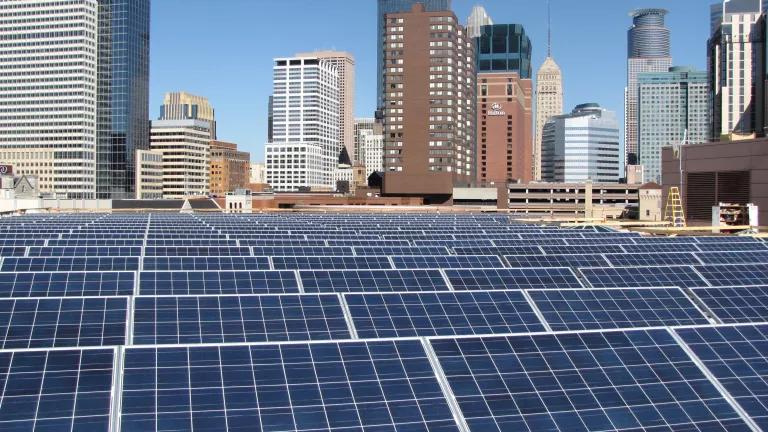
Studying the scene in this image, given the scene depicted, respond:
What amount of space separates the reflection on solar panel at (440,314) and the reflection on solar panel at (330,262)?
37.6ft

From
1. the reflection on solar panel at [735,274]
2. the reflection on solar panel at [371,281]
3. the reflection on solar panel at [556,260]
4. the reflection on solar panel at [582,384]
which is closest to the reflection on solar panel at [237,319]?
the reflection on solar panel at [582,384]

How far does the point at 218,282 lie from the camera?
27047mm

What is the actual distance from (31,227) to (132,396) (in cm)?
4650

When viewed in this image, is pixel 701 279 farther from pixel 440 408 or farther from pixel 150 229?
pixel 150 229

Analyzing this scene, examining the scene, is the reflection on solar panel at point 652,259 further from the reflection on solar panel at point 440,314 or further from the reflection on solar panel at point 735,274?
the reflection on solar panel at point 440,314

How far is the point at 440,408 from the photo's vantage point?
13.5 metres

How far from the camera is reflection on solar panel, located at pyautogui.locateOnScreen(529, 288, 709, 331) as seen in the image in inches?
813

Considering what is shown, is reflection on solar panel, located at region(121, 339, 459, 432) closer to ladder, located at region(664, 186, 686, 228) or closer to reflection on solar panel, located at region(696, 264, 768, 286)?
reflection on solar panel, located at region(696, 264, 768, 286)

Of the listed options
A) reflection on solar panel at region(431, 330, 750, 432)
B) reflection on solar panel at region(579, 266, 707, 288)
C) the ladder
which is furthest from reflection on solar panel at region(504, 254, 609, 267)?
the ladder

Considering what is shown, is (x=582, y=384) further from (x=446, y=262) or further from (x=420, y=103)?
(x=420, y=103)

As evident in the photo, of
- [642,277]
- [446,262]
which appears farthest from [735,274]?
[446,262]

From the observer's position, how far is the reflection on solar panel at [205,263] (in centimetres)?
3428

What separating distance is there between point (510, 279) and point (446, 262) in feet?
25.2

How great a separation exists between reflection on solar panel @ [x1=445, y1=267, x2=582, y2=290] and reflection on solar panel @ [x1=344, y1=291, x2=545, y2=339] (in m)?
5.57
